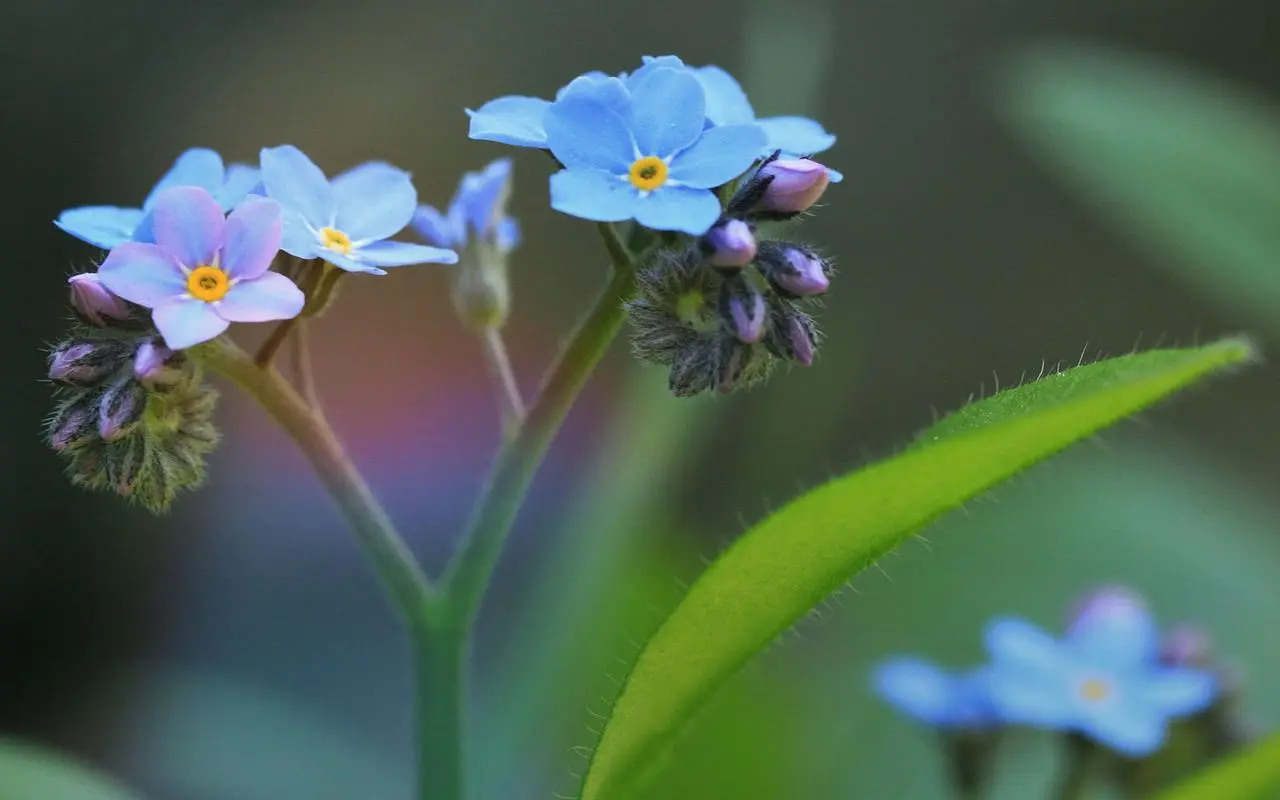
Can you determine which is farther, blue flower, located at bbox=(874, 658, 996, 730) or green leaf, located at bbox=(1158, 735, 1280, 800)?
blue flower, located at bbox=(874, 658, 996, 730)

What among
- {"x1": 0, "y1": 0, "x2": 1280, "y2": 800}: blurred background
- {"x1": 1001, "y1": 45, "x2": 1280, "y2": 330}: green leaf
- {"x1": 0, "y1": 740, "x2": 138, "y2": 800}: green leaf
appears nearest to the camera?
{"x1": 0, "y1": 740, "x2": 138, "y2": 800}: green leaf

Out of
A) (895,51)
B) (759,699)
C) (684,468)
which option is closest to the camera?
(759,699)

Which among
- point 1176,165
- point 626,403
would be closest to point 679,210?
point 626,403

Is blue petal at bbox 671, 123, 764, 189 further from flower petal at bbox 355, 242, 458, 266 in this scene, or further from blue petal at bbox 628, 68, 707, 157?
flower petal at bbox 355, 242, 458, 266

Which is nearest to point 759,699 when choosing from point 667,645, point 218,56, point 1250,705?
point 1250,705

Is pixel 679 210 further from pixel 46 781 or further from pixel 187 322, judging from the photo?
pixel 46 781

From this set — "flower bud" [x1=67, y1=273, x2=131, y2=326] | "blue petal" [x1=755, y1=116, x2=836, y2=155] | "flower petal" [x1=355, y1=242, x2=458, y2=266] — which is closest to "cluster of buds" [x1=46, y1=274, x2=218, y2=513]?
"flower bud" [x1=67, y1=273, x2=131, y2=326]

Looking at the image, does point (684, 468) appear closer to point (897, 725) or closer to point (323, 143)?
point (897, 725)
